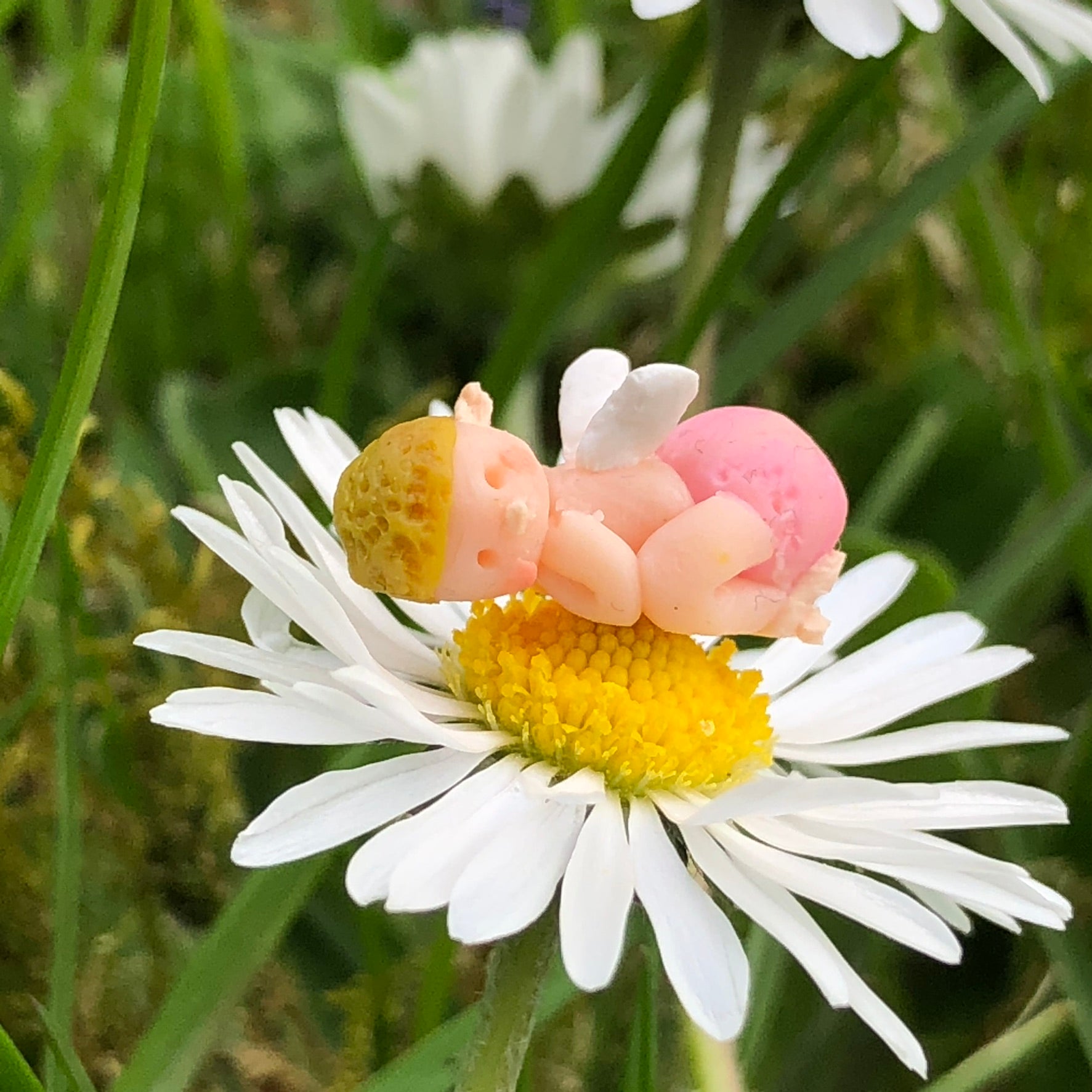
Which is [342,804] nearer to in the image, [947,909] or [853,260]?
[947,909]

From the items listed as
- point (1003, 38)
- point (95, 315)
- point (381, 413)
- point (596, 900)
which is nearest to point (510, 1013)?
point (596, 900)

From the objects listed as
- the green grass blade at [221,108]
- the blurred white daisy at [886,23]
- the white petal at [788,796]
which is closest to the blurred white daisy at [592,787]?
the white petal at [788,796]

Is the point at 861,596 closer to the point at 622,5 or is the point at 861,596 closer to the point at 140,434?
the point at 140,434

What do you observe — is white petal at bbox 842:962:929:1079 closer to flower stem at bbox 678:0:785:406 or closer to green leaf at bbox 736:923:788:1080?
green leaf at bbox 736:923:788:1080

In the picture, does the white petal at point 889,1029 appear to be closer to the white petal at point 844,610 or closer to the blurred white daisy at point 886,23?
the white petal at point 844,610

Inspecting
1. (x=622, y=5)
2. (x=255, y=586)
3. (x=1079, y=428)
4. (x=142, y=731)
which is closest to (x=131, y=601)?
(x=142, y=731)

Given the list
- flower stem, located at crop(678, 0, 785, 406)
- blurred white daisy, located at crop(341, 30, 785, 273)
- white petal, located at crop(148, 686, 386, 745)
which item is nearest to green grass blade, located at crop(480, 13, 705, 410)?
flower stem, located at crop(678, 0, 785, 406)

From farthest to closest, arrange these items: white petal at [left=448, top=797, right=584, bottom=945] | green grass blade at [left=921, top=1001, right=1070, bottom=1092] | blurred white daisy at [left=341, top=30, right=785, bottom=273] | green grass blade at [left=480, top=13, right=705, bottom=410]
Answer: blurred white daisy at [left=341, top=30, right=785, bottom=273], green grass blade at [left=480, top=13, right=705, bottom=410], green grass blade at [left=921, top=1001, right=1070, bottom=1092], white petal at [left=448, top=797, right=584, bottom=945]
